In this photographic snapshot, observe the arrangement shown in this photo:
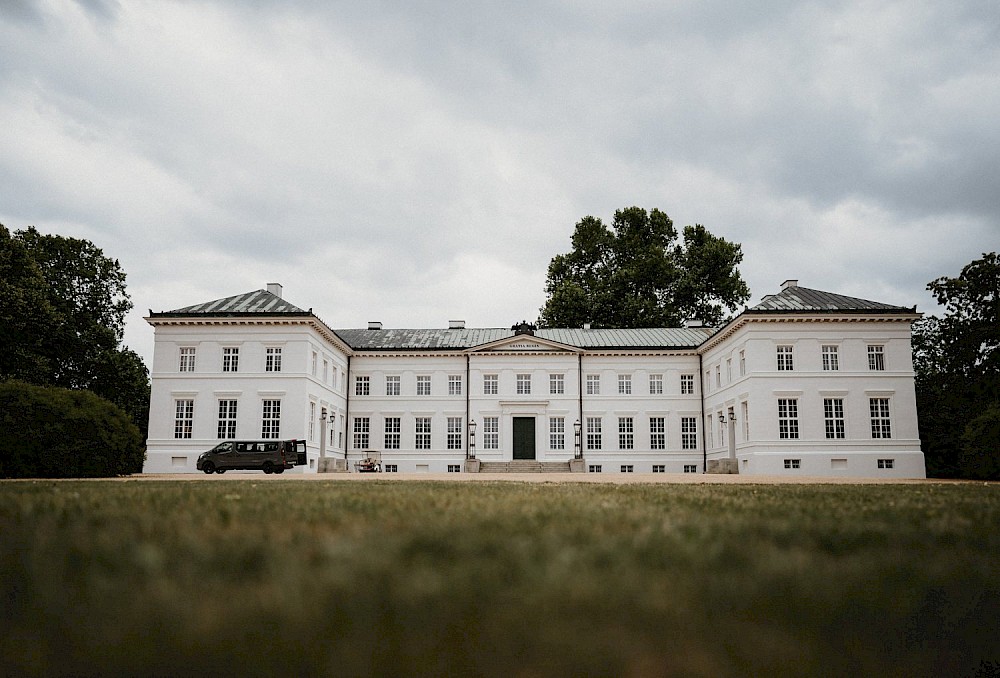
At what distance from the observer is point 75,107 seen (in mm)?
19203

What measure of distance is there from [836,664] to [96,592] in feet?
4.46

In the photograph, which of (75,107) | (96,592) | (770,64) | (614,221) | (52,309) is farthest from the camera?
(614,221)

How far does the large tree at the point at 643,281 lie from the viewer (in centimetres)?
5166

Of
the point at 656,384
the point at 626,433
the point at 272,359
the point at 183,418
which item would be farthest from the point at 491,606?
the point at 656,384

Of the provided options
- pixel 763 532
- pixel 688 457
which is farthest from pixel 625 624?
pixel 688 457

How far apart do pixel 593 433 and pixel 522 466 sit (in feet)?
16.3

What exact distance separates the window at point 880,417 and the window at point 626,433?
1321 centimetres

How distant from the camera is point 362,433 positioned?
140ft

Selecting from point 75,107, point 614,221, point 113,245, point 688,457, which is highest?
point 614,221

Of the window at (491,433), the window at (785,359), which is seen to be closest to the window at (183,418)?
the window at (491,433)

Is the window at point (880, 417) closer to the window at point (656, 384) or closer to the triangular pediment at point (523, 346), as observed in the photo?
the window at point (656, 384)

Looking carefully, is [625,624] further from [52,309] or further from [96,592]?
[52,309]

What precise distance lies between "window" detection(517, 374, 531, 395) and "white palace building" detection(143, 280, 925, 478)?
0.12 meters

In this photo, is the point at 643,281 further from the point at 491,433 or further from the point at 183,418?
the point at 183,418
